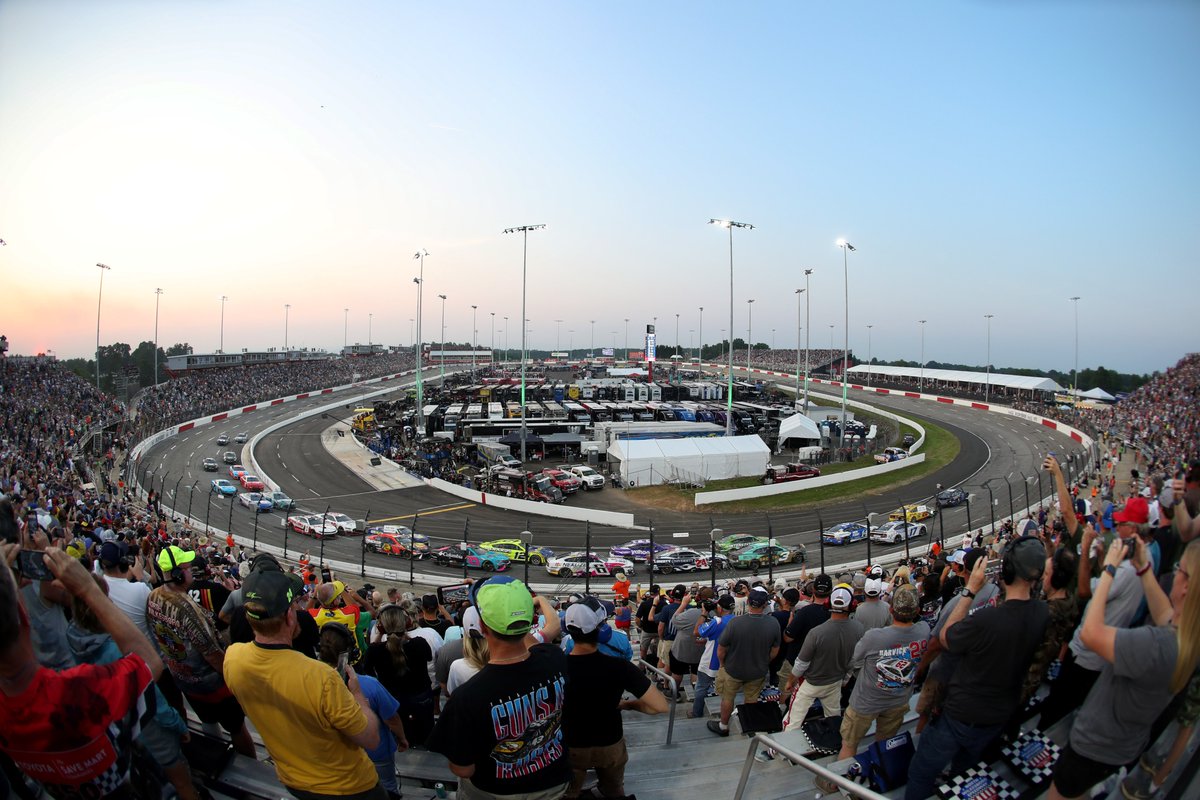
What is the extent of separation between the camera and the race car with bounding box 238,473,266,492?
3500 centimetres

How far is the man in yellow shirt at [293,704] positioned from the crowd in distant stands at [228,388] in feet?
172

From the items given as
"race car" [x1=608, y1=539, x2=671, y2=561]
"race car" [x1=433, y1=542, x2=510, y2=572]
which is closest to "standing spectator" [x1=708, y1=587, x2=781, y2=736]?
"race car" [x1=608, y1=539, x2=671, y2=561]

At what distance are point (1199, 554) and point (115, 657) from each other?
15.1 ft

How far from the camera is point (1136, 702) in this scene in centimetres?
265

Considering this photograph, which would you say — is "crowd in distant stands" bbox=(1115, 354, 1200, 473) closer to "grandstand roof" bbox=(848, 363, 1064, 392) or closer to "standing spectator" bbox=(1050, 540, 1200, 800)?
"grandstand roof" bbox=(848, 363, 1064, 392)

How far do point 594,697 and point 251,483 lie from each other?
37187 millimetres

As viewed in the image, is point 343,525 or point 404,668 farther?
point 343,525

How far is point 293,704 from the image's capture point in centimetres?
284

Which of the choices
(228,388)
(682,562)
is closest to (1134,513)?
(682,562)

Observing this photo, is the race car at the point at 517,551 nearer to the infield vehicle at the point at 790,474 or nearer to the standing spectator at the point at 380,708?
the infield vehicle at the point at 790,474

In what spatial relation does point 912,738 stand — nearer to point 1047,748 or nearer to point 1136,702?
point 1047,748

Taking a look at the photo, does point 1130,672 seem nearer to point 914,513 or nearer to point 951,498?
point 914,513

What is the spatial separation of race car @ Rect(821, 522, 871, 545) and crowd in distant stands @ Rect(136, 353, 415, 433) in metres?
46.2

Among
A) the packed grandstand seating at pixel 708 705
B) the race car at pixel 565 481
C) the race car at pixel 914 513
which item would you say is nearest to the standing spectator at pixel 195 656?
the packed grandstand seating at pixel 708 705
